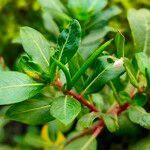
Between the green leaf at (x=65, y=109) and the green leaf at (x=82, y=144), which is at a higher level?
the green leaf at (x=65, y=109)

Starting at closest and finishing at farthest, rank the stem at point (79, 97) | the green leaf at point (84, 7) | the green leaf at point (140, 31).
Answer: the stem at point (79, 97) < the green leaf at point (140, 31) < the green leaf at point (84, 7)

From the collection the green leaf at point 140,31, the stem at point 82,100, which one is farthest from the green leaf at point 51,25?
the stem at point 82,100

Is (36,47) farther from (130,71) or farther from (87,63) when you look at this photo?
(130,71)

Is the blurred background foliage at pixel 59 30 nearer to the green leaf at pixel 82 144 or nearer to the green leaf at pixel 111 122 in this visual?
the green leaf at pixel 82 144

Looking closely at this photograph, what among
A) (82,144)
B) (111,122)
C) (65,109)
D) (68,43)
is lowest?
(82,144)

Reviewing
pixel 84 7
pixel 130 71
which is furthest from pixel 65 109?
pixel 84 7
